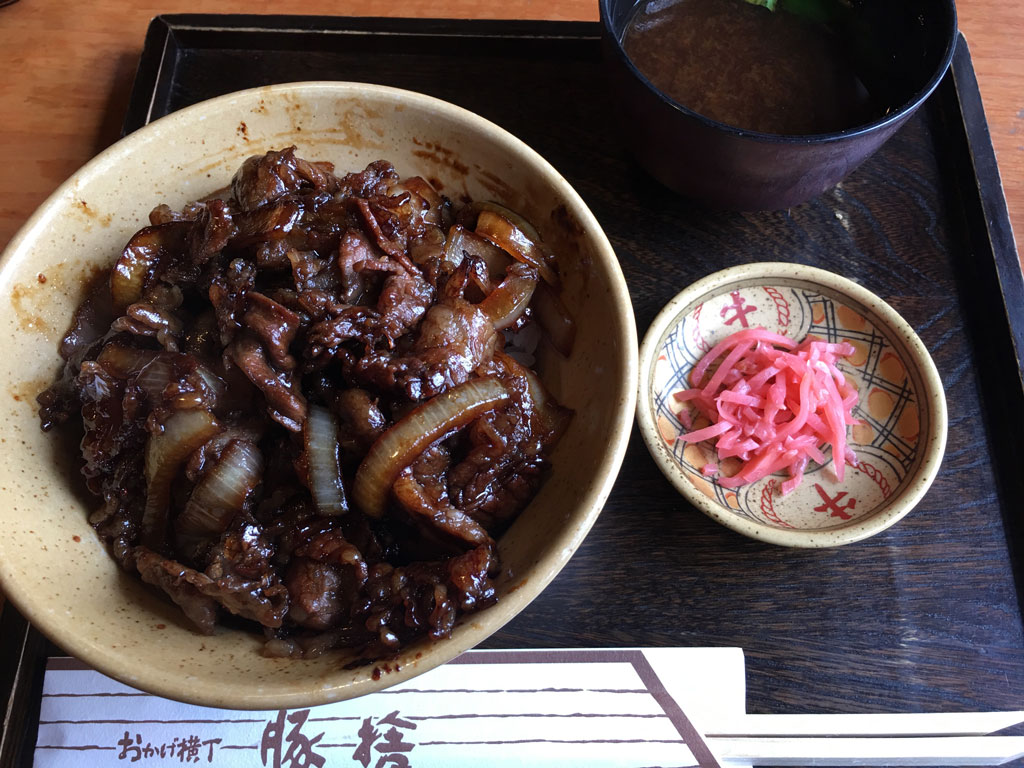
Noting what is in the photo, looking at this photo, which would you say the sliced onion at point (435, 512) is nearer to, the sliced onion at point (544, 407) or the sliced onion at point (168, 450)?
the sliced onion at point (544, 407)

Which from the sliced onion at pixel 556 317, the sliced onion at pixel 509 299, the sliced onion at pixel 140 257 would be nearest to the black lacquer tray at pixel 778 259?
the sliced onion at pixel 556 317

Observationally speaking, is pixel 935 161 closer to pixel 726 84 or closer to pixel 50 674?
pixel 726 84

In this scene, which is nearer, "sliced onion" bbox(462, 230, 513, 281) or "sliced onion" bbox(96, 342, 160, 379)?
"sliced onion" bbox(96, 342, 160, 379)

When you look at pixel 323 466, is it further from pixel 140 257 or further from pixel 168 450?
pixel 140 257

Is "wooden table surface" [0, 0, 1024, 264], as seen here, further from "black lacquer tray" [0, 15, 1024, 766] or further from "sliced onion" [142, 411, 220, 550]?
"sliced onion" [142, 411, 220, 550]

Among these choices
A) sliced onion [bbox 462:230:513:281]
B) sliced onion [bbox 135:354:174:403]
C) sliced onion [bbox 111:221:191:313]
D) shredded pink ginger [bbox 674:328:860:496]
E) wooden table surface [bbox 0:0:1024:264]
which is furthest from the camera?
wooden table surface [bbox 0:0:1024:264]

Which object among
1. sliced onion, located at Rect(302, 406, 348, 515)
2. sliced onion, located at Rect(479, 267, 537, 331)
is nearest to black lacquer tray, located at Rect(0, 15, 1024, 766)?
sliced onion, located at Rect(479, 267, 537, 331)

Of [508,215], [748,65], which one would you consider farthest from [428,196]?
[748,65]
